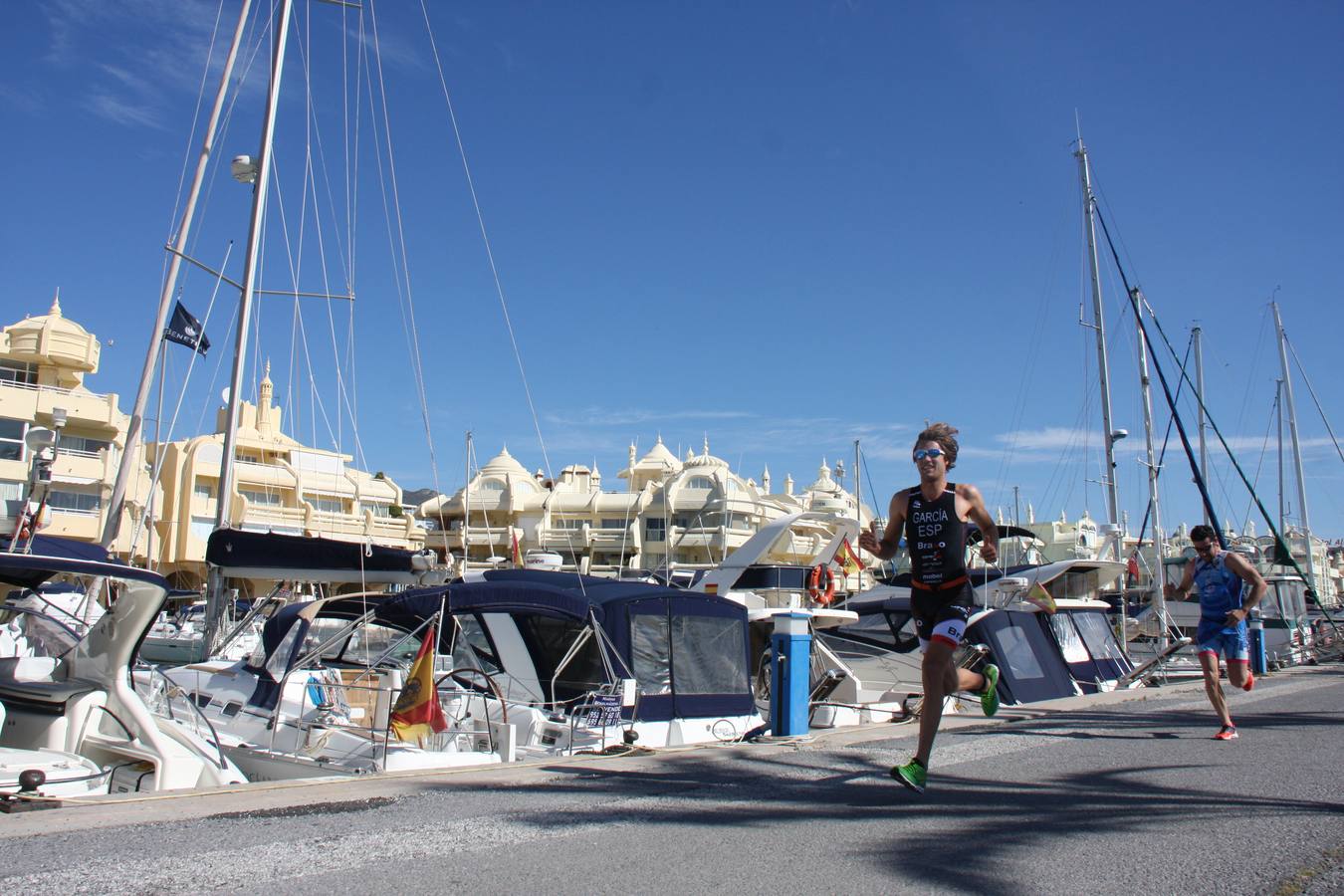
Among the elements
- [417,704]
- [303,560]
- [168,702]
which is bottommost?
[168,702]

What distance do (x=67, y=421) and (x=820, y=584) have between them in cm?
3022

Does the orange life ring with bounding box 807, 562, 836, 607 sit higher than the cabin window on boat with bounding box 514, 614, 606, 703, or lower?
higher

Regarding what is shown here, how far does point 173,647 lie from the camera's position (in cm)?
2841

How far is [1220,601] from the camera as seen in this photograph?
8.17 metres

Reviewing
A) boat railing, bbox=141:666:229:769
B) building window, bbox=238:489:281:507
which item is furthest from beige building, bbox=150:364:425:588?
boat railing, bbox=141:666:229:769

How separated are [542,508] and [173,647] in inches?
1418

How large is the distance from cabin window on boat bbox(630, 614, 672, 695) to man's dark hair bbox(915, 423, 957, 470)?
6.55 m

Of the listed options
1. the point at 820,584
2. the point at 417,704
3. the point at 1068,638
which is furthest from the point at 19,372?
the point at 1068,638

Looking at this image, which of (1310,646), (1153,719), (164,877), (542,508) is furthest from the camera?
(542,508)

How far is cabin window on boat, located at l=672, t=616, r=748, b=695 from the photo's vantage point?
455 inches

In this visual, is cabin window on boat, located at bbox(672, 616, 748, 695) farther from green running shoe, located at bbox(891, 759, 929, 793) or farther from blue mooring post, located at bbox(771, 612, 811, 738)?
green running shoe, located at bbox(891, 759, 929, 793)

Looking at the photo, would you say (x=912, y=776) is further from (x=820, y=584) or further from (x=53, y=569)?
(x=820, y=584)

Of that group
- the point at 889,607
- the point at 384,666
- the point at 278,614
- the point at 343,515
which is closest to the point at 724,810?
the point at 384,666

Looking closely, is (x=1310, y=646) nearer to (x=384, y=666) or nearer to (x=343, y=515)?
(x=384, y=666)
